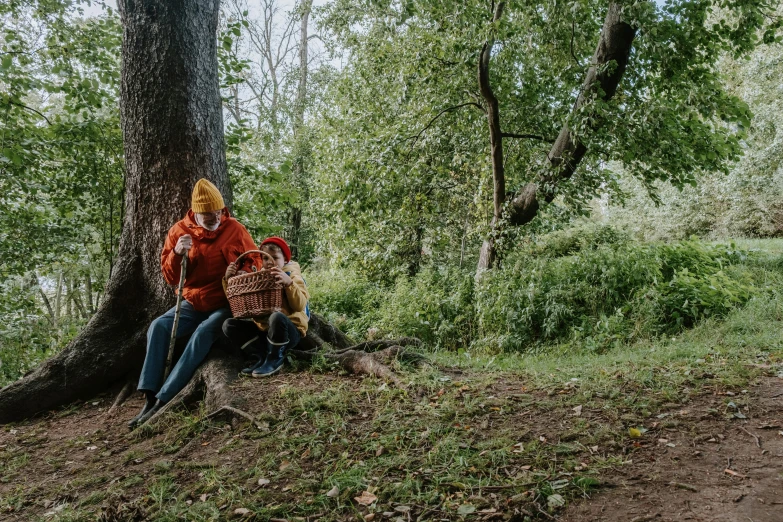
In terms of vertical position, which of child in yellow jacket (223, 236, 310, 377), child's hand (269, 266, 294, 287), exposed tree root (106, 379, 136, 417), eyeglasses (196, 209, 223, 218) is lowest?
exposed tree root (106, 379, 136, 417)

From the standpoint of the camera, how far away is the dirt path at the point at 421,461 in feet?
7.90

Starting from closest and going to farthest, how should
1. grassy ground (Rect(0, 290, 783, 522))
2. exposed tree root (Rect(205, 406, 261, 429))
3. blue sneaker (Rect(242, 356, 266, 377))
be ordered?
grassy ground (Rect(0, 290, 783, 522)), exposed tree root (Rect(205, 406, 261, 429)), blue sneaker (Rect(242, 356, 266, 377))

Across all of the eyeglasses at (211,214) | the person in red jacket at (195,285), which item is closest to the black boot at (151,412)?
the person in red jacket at (195,285)

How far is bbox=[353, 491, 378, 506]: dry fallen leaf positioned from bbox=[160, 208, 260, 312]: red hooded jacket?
2.69 m

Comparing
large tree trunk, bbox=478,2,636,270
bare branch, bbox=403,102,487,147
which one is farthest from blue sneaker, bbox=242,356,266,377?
bare branch, bbox=403,102,487,147

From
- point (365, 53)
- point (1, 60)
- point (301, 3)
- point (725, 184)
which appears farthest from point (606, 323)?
point (301, 3)

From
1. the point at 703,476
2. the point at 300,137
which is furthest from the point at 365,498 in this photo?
the point at 300,137

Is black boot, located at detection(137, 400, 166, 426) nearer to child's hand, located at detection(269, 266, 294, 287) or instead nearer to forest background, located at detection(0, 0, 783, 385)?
child's hand, located at detection(269, 266, 294, 287)

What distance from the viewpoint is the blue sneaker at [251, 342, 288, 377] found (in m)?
4.34

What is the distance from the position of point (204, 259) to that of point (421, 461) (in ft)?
9.27

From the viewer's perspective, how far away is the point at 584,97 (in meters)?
7.27

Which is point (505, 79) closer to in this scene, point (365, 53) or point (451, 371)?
point (365, 53)

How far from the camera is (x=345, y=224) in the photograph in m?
9.89

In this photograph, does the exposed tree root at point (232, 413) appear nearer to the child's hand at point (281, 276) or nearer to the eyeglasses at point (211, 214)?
the child's hand at point (281, 276)
